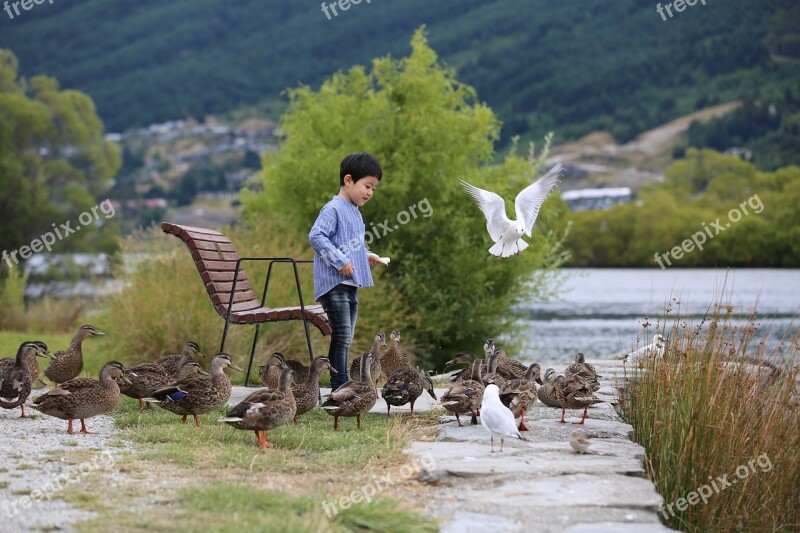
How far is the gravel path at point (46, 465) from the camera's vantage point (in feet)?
15.8

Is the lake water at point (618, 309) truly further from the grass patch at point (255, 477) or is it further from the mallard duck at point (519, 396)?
the grass patch at point (255, 477)

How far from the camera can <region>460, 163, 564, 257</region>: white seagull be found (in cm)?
1019

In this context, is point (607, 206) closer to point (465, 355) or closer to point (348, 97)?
point (348, 97)

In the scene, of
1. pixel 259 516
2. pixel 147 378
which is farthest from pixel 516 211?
pixel 259 516

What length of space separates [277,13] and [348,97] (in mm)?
96012

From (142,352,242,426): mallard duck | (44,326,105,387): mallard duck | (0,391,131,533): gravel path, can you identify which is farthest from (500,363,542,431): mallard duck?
(44,326,105,387): mallard duck

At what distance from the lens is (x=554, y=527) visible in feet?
15.6

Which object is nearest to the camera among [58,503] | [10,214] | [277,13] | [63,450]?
[58,503]

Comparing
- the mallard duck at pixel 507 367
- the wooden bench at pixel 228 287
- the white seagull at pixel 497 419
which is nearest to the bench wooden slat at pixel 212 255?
the wooden bench at pixel 228 287

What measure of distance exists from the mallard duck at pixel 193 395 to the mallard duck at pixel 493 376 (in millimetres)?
2107

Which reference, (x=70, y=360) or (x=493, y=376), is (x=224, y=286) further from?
(x=493, y=376)

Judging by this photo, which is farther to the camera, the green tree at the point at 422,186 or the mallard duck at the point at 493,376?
the green tree at the point at 422,186

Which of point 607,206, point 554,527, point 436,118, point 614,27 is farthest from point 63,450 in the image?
point 614,27

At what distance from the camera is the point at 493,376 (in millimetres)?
7949
